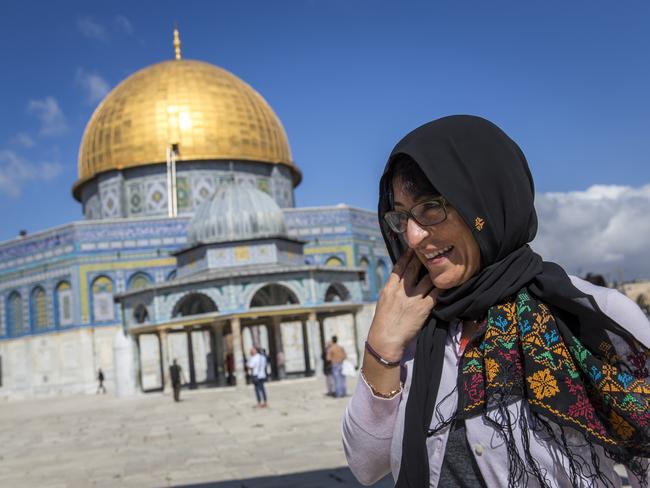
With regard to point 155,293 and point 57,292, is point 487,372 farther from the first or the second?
point 57,292

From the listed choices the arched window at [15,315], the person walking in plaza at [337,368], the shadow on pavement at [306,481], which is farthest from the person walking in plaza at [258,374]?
the arched window at [15,315]

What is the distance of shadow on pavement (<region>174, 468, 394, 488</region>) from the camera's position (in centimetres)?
561

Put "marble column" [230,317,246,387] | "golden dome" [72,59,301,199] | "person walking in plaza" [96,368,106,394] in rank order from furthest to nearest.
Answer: "golden dome" [72,59,301,199]
"person walking in plaza" [96,368,106,394]
"marble column" [230,317,246,387]

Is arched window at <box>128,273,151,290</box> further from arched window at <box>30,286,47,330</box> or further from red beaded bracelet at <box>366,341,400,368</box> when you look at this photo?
red beaded bracelet at <box>366,341,400,368</box>

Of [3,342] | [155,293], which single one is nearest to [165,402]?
[155,293]

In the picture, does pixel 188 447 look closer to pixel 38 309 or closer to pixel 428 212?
pixel 428 212

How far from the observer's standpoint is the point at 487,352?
5.98ft

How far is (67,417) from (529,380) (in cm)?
1507

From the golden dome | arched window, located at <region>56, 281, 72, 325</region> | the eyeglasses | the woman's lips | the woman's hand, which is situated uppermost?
the golden dome

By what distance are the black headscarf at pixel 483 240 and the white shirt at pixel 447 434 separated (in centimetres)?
3

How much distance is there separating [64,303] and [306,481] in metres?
24.6

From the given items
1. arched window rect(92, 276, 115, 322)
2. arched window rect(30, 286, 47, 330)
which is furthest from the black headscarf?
arched window rect(30, 286, 47, 330)

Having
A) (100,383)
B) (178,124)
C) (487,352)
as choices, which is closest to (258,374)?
(487,352)

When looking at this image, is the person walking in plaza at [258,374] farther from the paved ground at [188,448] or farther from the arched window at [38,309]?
the arched window at [38,309]
